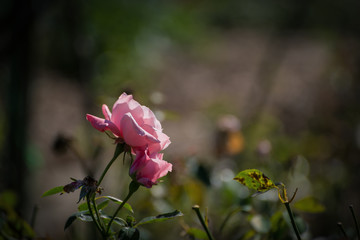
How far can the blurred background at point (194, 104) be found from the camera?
0.91 meters

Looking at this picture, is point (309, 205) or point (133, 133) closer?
point (133, 133)

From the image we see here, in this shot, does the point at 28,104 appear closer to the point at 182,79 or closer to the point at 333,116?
the point at 333,116

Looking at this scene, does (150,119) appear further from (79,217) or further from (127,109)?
(79,217)

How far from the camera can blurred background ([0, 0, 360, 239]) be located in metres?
0.91

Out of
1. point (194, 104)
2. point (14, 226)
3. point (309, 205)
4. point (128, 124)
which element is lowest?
point (194, 104)

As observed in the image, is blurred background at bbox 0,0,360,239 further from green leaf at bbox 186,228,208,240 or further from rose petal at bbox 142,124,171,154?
rose petal at bbox 142,124,171,154

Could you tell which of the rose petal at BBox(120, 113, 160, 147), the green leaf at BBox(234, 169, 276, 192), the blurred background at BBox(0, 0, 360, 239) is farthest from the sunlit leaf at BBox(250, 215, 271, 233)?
the rose petal at BBox(120, 113, 160, 147)

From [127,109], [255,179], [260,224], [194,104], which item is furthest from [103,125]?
[194,104]

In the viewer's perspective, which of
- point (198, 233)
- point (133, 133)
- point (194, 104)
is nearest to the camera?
point (133, 133)

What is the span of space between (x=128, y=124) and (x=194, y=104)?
3.54m

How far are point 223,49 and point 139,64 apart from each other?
2.00 m

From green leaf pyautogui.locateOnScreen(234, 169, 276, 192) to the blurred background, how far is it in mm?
112

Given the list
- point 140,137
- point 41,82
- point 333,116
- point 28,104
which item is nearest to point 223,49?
point 41,82

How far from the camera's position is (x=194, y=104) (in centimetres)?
399
